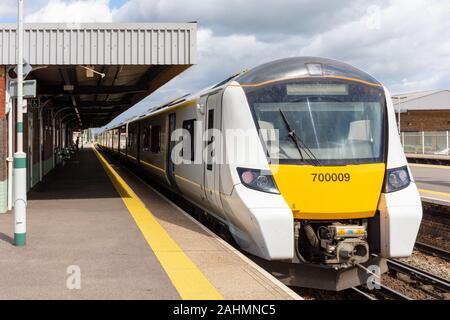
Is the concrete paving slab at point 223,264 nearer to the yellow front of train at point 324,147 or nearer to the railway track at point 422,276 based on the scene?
the yellow front of train at point 324,147

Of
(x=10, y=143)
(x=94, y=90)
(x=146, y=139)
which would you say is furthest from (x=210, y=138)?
(x=94, y=90)

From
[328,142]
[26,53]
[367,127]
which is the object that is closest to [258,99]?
[328,142]

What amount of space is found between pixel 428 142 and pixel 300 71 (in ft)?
96.5

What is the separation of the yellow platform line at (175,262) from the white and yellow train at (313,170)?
0.89 metres

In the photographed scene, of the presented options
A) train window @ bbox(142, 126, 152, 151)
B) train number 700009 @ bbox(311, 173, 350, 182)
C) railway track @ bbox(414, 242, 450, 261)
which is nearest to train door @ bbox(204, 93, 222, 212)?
train number 700009 @ bbox(311, 173, 350, 182)

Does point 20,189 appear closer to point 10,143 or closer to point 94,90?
point 10,143

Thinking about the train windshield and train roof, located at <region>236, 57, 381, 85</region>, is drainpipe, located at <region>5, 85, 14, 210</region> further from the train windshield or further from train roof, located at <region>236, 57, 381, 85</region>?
the train windshield

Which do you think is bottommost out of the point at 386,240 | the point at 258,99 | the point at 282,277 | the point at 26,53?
the point at 282,277

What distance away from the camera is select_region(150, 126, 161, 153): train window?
41.3 ft

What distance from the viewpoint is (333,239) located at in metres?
5.76

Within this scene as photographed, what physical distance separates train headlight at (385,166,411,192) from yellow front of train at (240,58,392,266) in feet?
0.12

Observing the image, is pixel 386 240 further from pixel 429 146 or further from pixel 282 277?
pixel 429 146
